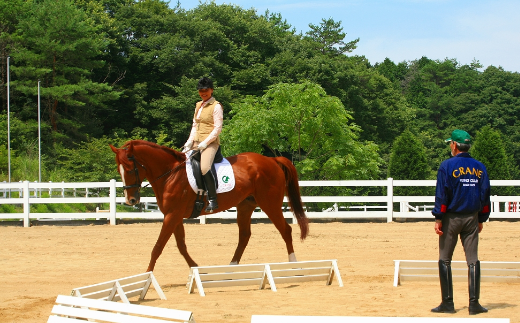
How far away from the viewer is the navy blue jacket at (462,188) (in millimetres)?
5680

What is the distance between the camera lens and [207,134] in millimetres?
8227

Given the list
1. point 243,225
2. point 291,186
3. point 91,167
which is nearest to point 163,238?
point 243,225

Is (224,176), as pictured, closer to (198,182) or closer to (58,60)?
(198,182)

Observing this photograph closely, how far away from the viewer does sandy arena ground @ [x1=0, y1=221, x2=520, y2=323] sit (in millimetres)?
6012

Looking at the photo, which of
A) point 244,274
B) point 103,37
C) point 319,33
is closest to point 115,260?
point 244,274

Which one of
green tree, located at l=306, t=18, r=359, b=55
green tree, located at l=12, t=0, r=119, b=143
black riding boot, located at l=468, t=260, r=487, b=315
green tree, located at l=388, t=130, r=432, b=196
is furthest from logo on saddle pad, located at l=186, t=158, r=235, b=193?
green tree, located at l=306, t=18, r=359, b=55

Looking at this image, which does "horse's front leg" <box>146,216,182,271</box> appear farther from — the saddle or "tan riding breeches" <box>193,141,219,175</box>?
"tan riding breeches" <box>193,141,219,175</box>

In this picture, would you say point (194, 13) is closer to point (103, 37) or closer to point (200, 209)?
point (103, 37)

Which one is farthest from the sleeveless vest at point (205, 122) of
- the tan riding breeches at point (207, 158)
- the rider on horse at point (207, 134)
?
the tan riding breeches at point (207, 158)

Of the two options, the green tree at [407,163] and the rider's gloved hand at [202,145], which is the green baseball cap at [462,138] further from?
the green tree at [407,163]

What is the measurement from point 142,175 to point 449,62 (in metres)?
79.3

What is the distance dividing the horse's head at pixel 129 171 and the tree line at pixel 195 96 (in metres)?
20.0

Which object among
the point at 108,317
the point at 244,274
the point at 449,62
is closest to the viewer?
the point at 108,317

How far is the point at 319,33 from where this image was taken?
205 ft
